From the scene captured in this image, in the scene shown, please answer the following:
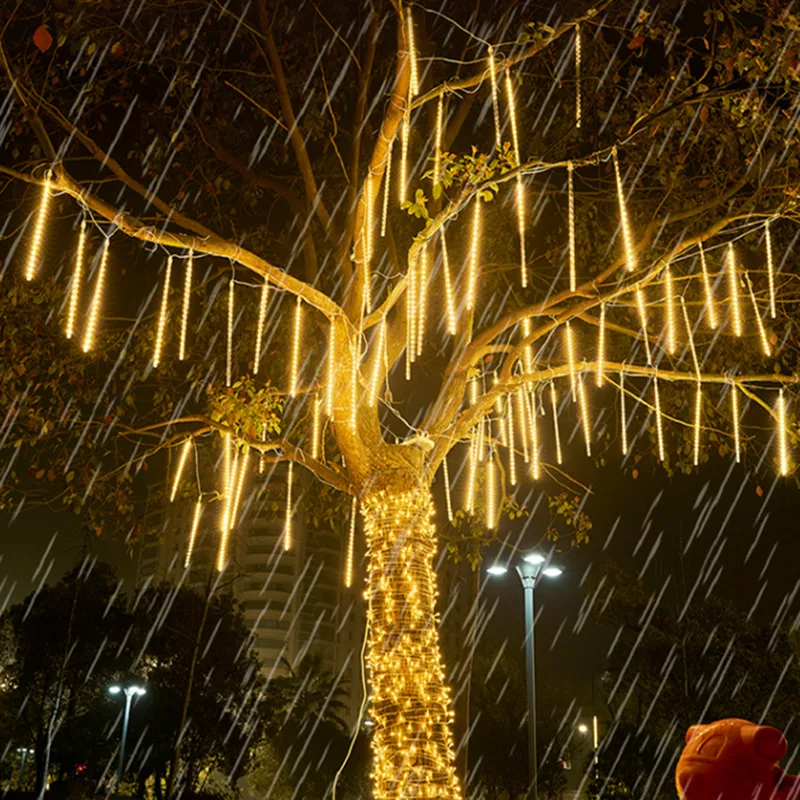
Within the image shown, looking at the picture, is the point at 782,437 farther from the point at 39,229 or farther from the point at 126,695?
the point at 126,695

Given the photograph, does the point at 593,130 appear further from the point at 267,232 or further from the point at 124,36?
the point at 124,36

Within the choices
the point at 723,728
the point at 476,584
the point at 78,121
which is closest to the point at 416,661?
the point at 723,728

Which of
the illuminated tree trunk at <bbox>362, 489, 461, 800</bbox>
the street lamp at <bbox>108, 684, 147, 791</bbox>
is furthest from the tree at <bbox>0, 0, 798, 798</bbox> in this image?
the street lamp at <bbox>108, 684, 147, 791</bbox>

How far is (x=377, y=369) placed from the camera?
5977 millimetres

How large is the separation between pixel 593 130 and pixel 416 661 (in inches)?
190

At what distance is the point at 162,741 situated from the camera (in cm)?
2414

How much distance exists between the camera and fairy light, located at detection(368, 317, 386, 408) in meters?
5.88

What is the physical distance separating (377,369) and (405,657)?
6.65 feet

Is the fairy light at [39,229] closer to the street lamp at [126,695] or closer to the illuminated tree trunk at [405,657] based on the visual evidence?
the illuminated tree trunk at [405,657]

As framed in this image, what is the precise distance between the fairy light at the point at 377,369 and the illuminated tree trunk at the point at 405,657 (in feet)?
2.39


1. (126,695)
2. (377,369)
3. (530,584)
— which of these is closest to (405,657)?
(377,369)

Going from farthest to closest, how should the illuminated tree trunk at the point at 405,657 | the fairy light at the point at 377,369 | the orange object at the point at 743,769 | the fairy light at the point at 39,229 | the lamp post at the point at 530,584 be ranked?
1. the lamp post at the point at 530,584
2. the fairy light at the point at 377,369
3. the illuminated tree trunk at the point at 405,657
4. the fairy light at the point at 39,229
5. the orange object at the point at 743,769

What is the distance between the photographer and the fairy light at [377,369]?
231 inches

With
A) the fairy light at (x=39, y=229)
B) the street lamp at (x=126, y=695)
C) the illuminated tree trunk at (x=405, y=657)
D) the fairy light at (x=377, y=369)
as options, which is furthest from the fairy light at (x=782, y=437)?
the street lamp at (x=126, y=695)
